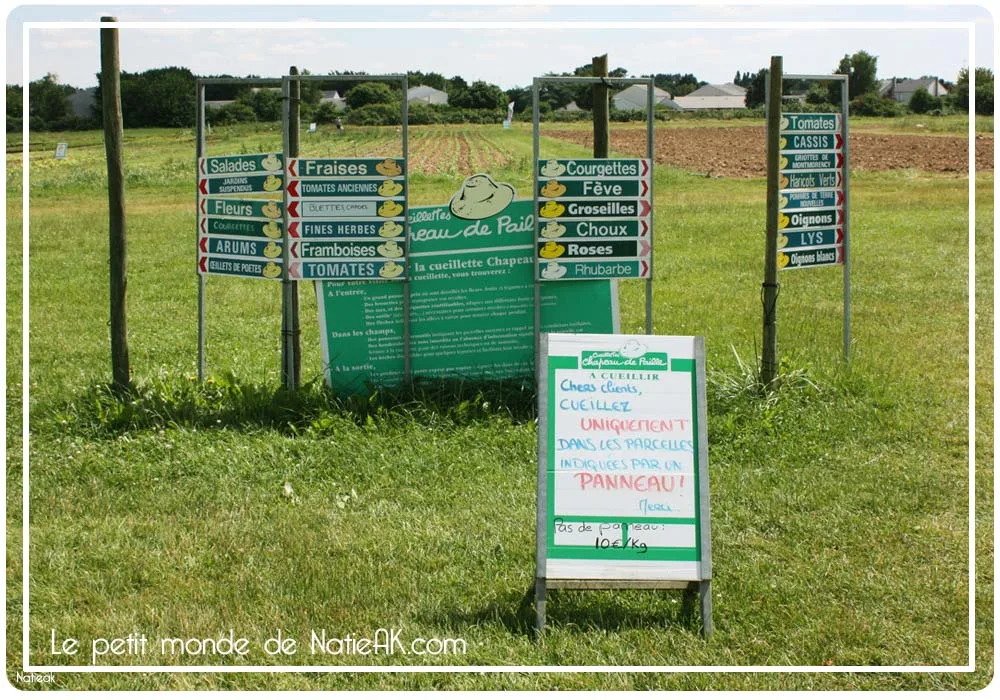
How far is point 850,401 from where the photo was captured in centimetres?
896

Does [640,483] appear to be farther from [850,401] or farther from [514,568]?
[850,401]

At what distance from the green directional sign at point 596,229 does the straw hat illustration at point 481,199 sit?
0.43 meters

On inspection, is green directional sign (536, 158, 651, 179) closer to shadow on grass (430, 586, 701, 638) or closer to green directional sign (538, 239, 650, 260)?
green directional sign (538, 239, 650, 260)

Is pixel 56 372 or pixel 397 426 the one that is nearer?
pixel 397 426

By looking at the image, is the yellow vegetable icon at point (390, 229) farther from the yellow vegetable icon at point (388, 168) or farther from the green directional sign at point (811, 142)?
the green directional sign at point (811, 142)

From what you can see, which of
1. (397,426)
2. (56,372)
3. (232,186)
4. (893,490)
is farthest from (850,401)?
(56,372)

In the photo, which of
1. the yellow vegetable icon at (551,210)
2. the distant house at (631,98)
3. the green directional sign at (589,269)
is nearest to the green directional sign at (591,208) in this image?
the yellow vegetable icon at (551,210)

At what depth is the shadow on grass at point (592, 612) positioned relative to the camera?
556 cm

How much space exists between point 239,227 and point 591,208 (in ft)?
9.20

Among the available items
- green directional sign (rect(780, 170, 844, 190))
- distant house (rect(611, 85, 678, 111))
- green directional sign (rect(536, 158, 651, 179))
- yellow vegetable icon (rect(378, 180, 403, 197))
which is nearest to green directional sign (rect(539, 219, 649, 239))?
green directional sign (rect(536, 158, 651, 179))

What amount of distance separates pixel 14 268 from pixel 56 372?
8008 millimetres

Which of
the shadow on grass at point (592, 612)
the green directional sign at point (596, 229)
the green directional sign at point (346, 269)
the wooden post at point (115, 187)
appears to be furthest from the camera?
→ the green directional sign at point (346, 269)

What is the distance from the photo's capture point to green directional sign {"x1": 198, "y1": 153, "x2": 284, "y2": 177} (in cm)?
890
